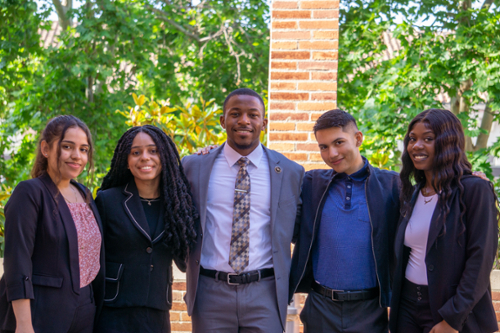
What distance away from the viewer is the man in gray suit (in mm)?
2480

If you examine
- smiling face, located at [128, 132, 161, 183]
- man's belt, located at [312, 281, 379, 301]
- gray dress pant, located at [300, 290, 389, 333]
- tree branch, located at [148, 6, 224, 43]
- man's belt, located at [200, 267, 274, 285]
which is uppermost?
tree branch, located at [148, 6, 224, 43]

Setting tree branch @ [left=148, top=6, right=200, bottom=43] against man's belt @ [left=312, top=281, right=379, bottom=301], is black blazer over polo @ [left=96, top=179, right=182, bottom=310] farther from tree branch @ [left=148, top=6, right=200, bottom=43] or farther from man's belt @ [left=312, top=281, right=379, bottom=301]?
tree branch @ [left=148, top=6, right=200, bottom=43]

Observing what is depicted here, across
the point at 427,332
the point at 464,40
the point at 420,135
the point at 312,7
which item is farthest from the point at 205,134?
the point at 464,40

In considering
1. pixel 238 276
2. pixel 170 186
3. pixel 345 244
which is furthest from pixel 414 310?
pixel 170 186

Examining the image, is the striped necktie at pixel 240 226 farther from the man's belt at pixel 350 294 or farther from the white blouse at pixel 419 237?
the white blouse at pixel 419 237

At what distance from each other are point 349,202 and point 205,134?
2.04 m

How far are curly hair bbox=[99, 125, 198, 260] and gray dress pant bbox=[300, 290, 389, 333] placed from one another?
31.1 inches

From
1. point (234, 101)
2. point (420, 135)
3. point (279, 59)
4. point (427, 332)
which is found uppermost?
point (279, 59)

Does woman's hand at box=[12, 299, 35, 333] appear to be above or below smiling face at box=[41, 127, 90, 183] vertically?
below

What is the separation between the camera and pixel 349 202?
8.46ft

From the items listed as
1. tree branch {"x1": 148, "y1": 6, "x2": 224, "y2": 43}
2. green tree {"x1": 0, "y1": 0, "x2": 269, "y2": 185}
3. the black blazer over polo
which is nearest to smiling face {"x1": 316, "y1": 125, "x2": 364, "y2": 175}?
the black blazer over polo

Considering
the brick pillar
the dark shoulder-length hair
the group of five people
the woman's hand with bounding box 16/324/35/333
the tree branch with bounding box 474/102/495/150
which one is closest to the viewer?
the woman's hand with bounding box 16/324/35/333

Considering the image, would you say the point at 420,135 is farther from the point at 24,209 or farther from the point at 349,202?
the point at 24,209

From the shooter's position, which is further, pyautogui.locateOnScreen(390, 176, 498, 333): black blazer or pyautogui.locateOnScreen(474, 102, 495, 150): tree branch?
pyautogui.locateOnScreen(474, 102, 495, 150): tree branch
